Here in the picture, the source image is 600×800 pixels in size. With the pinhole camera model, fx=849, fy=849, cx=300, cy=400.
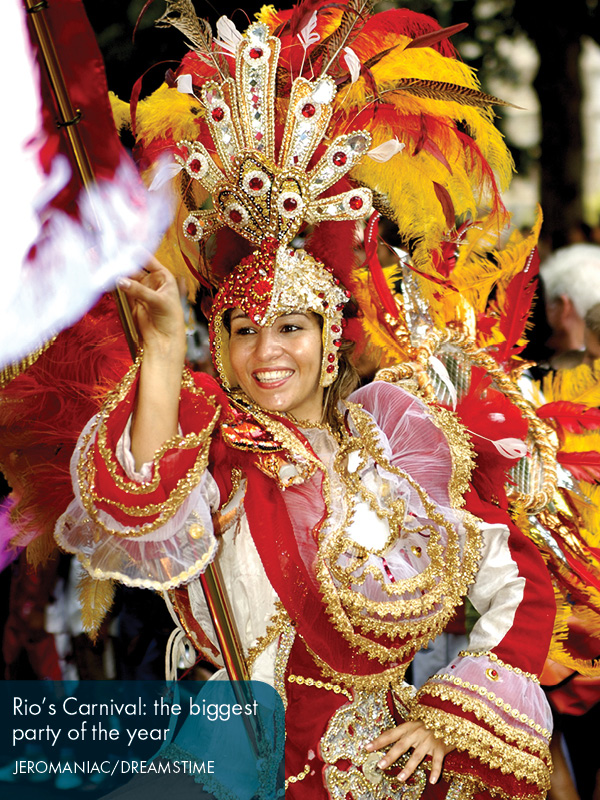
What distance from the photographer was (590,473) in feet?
7.30

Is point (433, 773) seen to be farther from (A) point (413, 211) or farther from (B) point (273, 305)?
(A) point (413, 211)

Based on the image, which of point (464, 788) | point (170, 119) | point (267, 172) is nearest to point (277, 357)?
point (267, 172)

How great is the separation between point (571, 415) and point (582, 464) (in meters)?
0.13

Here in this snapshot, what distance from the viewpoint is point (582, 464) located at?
2.23 m

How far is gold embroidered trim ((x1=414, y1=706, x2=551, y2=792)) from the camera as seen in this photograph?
172 centimetres

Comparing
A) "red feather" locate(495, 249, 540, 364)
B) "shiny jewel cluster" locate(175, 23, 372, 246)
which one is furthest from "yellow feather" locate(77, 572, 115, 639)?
"red feather" locate(495, 249, 540, 364)

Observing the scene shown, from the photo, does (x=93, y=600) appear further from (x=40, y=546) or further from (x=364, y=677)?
(x=364, y=677)

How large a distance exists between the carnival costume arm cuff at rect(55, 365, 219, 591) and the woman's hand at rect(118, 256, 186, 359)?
0.07 m

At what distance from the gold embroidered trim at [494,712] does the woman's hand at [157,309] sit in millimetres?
912

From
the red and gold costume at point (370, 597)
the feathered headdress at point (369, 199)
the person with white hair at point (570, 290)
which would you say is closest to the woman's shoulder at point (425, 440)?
the red and gold costume at point (370, 597)

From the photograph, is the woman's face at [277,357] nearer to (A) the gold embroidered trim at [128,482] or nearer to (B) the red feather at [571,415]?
(A) the gold embroidered trim at [128,482]

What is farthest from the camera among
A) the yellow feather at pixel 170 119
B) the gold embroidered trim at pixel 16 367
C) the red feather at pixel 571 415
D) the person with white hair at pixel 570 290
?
the person with white hair at pixel 570 290

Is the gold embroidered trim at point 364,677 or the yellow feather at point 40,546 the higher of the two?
the yellow feather at point 40,546
